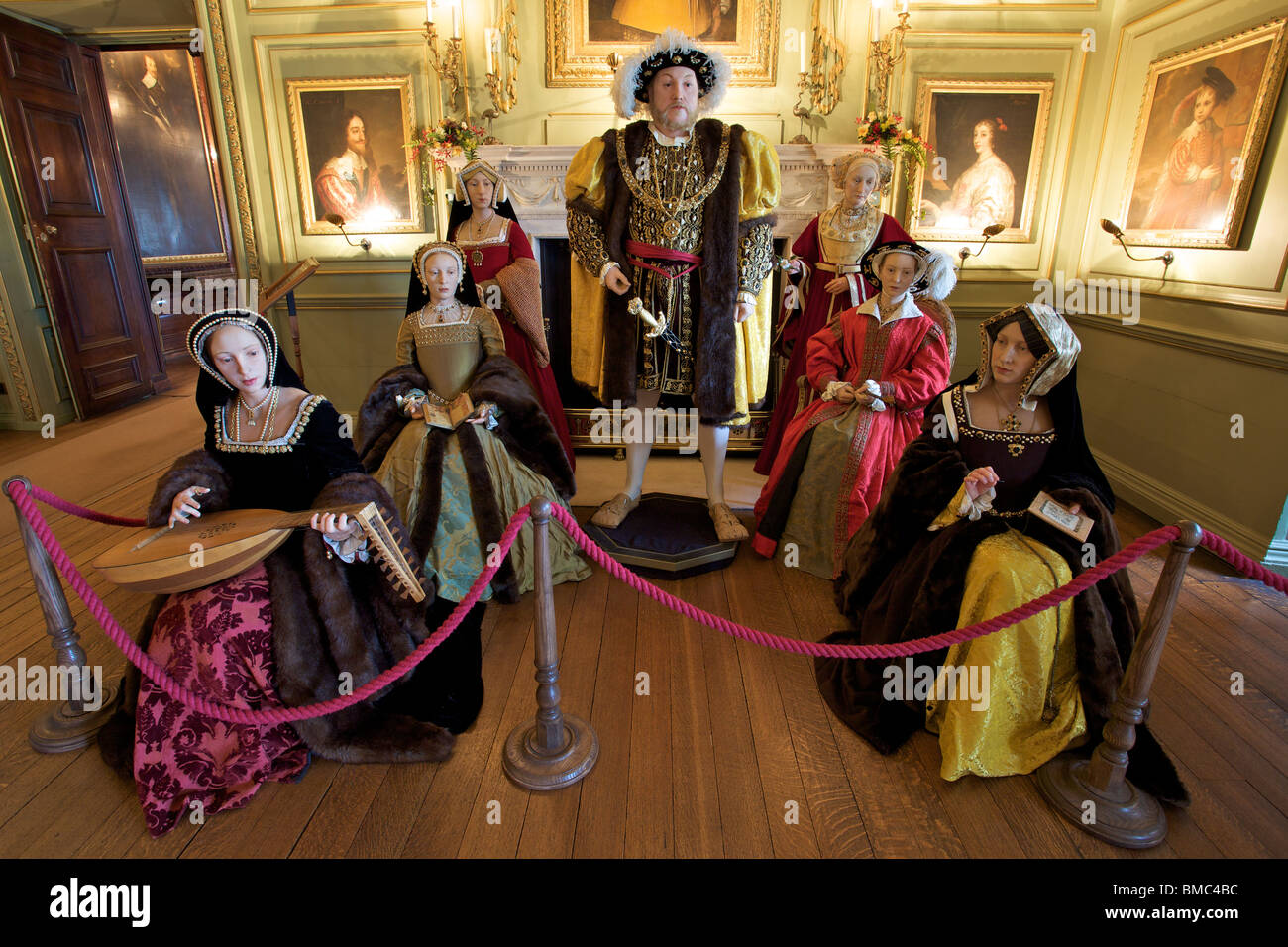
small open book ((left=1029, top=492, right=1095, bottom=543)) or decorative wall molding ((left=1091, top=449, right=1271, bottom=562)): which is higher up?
small open book ((left=1029, top=492, right=1095, bottom=543))

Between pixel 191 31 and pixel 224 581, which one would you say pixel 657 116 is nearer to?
pixel 224 581

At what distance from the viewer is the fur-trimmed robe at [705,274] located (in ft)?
10.8

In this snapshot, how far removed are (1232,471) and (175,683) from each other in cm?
502

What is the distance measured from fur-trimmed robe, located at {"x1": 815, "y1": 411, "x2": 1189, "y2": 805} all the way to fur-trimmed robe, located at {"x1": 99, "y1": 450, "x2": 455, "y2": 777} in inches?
59.4

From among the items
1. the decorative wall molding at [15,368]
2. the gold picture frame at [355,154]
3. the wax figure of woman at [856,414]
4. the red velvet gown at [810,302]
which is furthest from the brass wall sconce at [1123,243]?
the decorative wall molding at [15,368]

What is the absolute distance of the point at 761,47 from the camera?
5.03 metres

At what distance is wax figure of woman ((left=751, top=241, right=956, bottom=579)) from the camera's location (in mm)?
3281

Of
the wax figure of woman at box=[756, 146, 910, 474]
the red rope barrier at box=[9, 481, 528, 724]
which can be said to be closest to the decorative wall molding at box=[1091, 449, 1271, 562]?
the wax figure of woman at box=[756, 146, 910, 474]

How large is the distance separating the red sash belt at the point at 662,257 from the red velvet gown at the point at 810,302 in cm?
126

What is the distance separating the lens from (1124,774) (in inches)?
77.5

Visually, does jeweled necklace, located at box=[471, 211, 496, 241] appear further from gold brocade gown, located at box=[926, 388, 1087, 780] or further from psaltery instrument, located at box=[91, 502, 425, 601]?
gold brocade gown, located at box=[926, 388, 1087, 780]

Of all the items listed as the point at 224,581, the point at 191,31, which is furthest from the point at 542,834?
the point at 191,31

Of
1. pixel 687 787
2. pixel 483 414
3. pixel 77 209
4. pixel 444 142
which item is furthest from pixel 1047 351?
pixel 77 209
